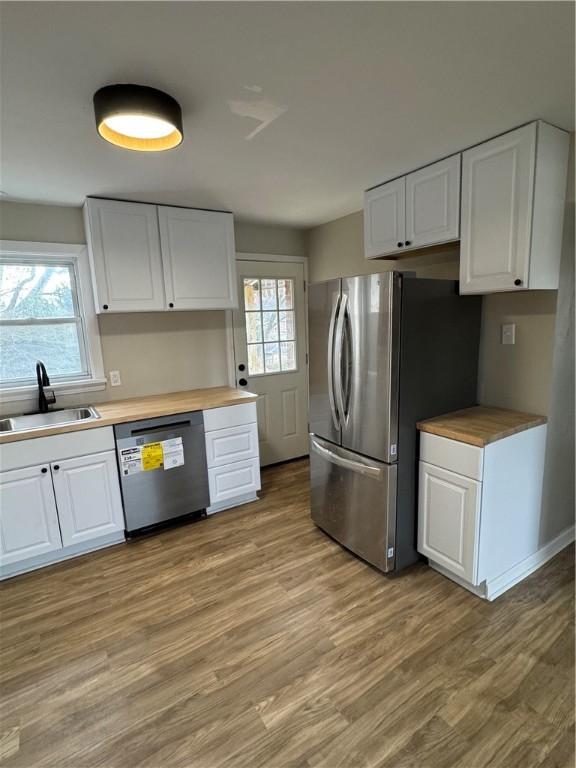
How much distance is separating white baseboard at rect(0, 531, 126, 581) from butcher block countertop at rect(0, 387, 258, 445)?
2.63ft

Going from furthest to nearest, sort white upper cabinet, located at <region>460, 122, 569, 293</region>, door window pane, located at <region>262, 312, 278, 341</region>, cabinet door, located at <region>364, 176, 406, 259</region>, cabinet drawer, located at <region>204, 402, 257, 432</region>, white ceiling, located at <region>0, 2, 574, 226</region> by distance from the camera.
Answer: door window pane, located at <region>262, 312, 278, 341</region> < cabinet drawer, located at <region>204, 402, 257, 432</region> < cabinet door, located at <region>364, 176, 406, 259</region> < white upper cabinet, located at <region>460, 122, 569, 293</region> < white ceiling, located at <region>0, 2, 574, 226</region>

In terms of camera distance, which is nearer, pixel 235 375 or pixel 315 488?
pixel 315 488

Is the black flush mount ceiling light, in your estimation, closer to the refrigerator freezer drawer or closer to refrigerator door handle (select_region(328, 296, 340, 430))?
refrigerator door handle (select_region(328, 296, 340, 430))

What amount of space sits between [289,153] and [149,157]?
0.75 m

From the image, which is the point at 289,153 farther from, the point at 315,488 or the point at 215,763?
the point at 215,763

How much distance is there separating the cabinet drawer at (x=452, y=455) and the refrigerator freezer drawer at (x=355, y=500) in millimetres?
212

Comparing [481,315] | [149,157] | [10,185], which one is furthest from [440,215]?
[10,185]

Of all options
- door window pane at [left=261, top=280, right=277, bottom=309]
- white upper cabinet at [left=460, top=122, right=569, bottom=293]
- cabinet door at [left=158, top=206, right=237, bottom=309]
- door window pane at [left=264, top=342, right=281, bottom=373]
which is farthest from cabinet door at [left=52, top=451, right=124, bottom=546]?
white upper cabinet at [left=460, top=122, right=569, bottom=293]

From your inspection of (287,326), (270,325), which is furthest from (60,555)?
(287,326)

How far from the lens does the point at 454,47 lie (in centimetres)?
126

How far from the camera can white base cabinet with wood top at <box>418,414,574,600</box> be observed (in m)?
1.90

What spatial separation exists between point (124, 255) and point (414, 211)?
1.99 meters

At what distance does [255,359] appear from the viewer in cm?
368

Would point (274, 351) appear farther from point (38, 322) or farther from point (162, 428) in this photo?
point (38, 322)
